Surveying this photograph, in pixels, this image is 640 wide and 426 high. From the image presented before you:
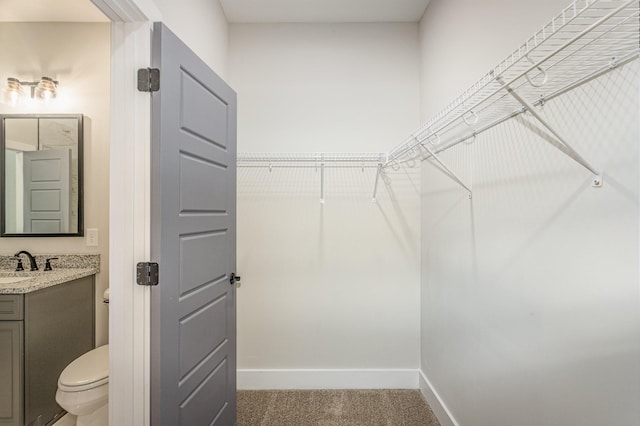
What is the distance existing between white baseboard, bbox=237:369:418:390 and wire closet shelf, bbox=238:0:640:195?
1615 mm

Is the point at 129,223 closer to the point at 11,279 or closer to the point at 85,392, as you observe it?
the point at 85,392

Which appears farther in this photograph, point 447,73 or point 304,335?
point 304,335

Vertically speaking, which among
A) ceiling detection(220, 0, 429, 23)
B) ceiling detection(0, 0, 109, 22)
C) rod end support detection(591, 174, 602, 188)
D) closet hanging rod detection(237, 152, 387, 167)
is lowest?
rod end support detection(591, 174, 602, 188)

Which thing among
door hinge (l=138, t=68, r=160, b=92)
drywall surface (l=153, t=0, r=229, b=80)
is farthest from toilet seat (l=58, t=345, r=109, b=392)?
drywall surface (l=153, t=0, r=229, b=80)

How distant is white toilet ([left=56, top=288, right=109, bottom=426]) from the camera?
157 cm

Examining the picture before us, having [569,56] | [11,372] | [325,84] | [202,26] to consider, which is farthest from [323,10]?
[11,372]

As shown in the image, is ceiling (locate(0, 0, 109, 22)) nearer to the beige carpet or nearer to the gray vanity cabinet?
the gray vanity cabinet

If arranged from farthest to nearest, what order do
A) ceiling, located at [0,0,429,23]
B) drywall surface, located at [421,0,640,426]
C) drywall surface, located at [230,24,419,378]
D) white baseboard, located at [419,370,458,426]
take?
drywall surface, located at [230,24,419,378]
ceiling, located at [0,0,429,23]
white baseboard, located at [419,370,458,426]
drywall surface, located at [421,0,640,426]

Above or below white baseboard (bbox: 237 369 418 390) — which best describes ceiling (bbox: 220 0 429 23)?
above

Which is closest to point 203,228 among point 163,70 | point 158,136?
point 158,136

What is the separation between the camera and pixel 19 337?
177 centimetres

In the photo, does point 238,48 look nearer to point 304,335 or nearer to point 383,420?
point 304,335

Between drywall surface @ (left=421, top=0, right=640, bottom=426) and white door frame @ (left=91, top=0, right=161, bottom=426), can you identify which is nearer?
drywall surface @ (left=421, top=0, right=640, bottom=426)

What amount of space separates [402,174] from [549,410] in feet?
5.54
